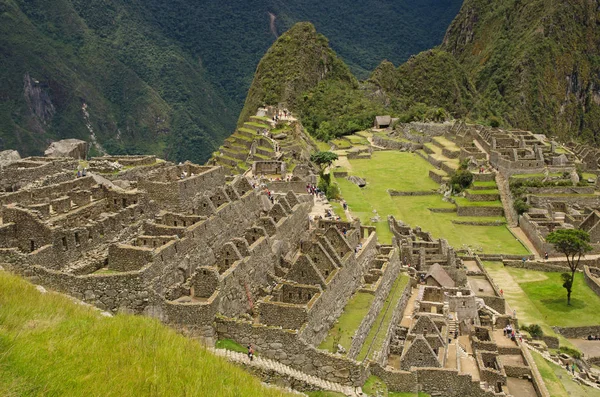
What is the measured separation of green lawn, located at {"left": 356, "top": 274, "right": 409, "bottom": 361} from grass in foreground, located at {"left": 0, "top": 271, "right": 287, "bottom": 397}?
8.11 m

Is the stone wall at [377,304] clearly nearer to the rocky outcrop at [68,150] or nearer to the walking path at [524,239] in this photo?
the rocky outcrop at [68,150]

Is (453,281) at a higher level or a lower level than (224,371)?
lower

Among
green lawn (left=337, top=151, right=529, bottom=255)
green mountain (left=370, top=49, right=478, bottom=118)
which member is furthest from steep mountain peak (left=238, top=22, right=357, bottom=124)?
green lawn (left=337, top=151, right=529, bottom=255)

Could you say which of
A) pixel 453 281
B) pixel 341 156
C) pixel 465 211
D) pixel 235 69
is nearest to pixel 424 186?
pixel 465 211

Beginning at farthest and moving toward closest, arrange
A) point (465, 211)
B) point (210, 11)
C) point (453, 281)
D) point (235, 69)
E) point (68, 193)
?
1. point (210, 11)
2. point (235, 69)
3. point (465, 211)
4. point (453, 281)
5. point (68, 193)

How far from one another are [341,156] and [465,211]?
67.1 ft

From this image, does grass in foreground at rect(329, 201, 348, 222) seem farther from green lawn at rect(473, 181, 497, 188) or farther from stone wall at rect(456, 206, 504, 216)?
green lawn at rect(473, 181, 497, 188)

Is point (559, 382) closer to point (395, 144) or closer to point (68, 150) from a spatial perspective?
point (68, 150)

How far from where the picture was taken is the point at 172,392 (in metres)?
11.2

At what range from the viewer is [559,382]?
1039 inches

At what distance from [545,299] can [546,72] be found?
5930 inches

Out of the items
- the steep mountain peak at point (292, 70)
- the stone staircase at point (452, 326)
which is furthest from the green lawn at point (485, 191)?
the steep mountain peak at point (292, 70)

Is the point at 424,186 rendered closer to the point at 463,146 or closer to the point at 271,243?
the point at 463,146

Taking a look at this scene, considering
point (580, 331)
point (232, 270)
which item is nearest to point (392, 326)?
point (232, 270)
